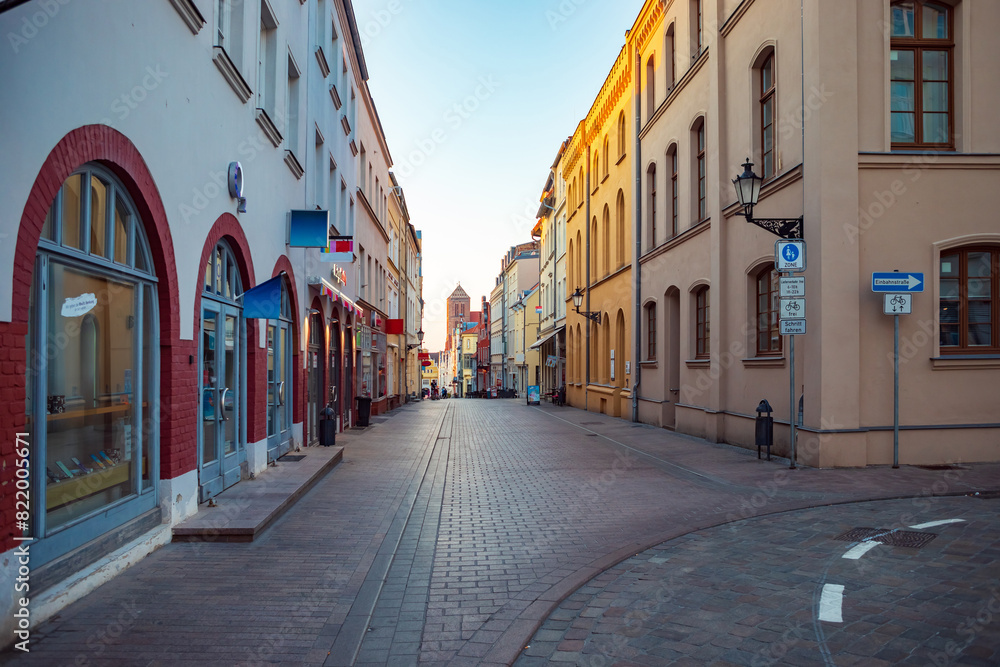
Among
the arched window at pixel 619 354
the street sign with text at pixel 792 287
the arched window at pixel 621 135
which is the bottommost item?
the arched window at pixel 619 354

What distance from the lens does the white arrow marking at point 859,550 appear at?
19.9ft

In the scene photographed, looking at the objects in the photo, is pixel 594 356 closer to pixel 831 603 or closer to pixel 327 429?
pixel 327 429

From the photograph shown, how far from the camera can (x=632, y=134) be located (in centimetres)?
2381

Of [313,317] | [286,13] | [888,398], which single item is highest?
[286,13]

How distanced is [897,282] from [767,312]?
9.86ft

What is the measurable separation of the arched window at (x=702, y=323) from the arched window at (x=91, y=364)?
42.5ft

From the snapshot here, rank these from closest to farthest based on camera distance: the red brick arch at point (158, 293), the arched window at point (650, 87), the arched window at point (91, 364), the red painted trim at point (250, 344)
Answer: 1. the red brick arch at point (158, 293)
2. the arched window at point (91, 364)
3. the red painted trim at point (250, 344)
4. the arched window at point (650, 87)

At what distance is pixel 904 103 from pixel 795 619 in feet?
32.4

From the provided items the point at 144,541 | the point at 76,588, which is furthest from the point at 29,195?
the point at 144,541

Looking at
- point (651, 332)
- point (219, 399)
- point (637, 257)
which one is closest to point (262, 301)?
point (219, 399)

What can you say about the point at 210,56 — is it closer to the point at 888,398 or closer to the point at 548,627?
the point at 548,627

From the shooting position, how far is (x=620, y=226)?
2652cm

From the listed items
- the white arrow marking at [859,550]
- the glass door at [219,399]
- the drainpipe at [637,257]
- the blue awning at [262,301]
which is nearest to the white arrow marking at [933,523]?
the white arrow marking at [859,550]

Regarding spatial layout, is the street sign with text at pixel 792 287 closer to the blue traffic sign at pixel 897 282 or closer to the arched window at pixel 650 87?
the blue traffic sign at pixel 897 282
